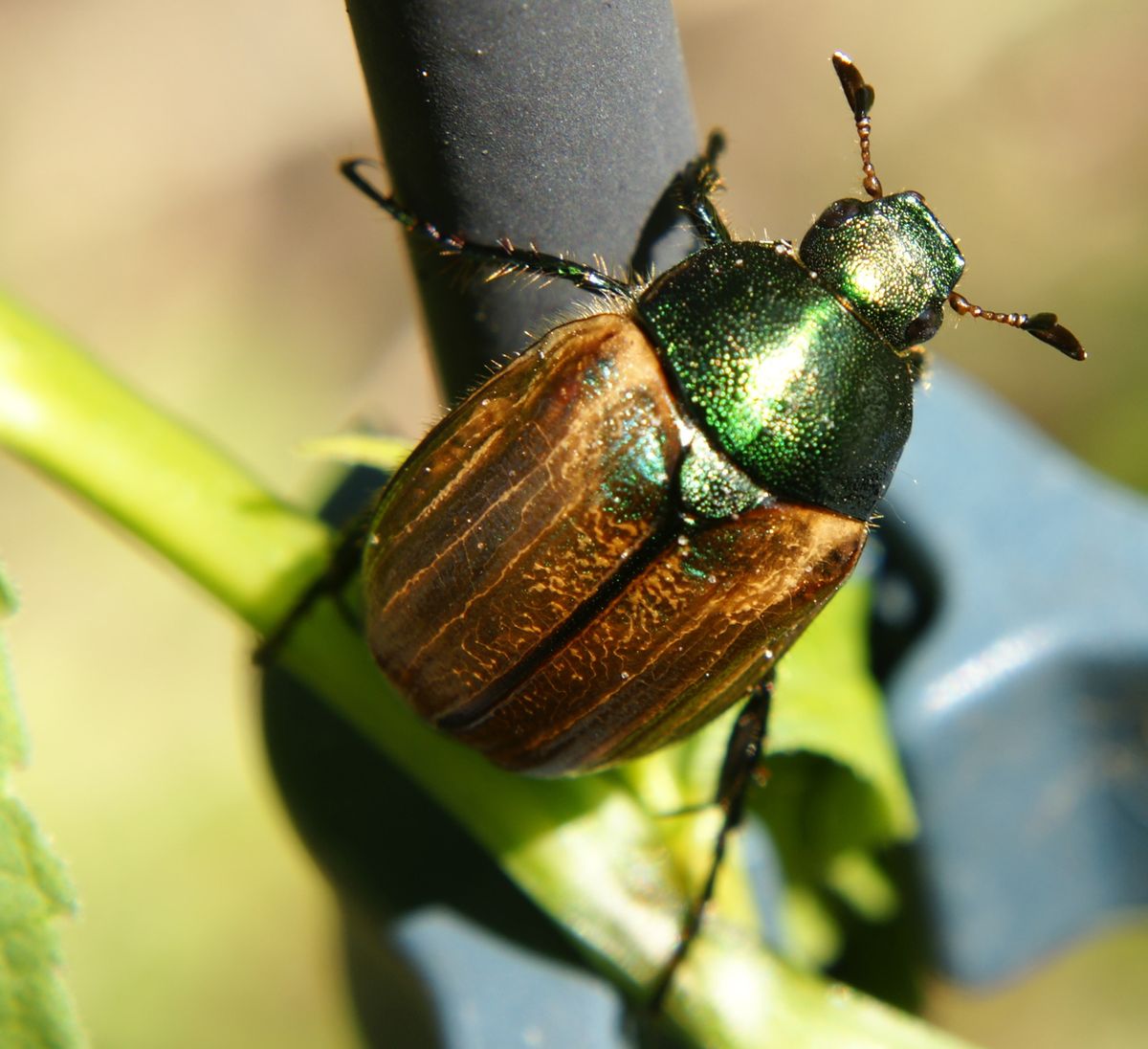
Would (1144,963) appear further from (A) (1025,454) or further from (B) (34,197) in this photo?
(B) (34,197)

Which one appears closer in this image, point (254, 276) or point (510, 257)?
point (510, 257)

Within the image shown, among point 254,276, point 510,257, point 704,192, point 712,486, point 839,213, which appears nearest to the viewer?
point 510,257

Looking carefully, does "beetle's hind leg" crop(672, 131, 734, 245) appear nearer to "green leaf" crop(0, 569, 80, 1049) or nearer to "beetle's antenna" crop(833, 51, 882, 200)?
"beetle's antenna" crop(833, 51, 882, 200)

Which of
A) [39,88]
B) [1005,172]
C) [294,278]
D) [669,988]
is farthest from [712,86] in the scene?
[669,988]

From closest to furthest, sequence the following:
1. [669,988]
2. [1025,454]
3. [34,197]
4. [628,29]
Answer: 1. [628,29]
2. [669,988]
3. [1025,454]
4. [34,197]

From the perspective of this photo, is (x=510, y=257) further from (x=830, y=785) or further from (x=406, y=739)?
(x=830, y=785)

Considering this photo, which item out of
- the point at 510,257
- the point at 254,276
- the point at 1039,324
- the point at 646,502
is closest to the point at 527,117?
the point at 510,257

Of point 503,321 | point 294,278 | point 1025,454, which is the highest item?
point 1025,454

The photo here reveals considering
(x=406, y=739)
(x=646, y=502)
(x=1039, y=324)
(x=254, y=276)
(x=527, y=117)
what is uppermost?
(x=1039, y=324)
